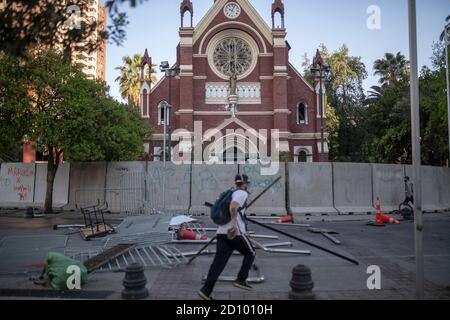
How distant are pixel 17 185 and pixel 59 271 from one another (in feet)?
60.1

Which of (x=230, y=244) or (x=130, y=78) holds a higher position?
(x=130, y=78)

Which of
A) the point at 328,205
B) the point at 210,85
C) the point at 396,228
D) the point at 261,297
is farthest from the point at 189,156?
the point at 261,297

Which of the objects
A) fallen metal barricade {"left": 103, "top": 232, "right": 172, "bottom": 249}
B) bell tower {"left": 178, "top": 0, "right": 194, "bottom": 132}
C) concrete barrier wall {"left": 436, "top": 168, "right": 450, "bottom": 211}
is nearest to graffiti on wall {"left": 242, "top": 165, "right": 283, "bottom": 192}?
concrete barrier wall {"left": 436, "top": 168, "right": 450, "bottom": 211}

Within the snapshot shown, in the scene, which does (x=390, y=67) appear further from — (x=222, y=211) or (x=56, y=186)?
(x=222, y=211)

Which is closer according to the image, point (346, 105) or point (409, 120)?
point (409, 120)

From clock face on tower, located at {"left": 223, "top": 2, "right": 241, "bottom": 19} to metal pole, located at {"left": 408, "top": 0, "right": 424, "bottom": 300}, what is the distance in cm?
3315

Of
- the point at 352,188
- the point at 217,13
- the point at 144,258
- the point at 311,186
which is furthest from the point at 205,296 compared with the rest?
the point at 217,13

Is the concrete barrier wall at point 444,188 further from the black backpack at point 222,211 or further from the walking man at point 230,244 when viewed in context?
the black backpack at point 222,211

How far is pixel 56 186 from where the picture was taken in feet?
74.4

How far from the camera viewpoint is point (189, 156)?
35.2 meters

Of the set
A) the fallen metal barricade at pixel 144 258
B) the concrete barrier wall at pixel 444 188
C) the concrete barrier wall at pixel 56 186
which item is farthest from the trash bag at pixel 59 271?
the concrete barrier wall at pixel 444 188

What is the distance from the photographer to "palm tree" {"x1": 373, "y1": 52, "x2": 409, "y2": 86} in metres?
54.6

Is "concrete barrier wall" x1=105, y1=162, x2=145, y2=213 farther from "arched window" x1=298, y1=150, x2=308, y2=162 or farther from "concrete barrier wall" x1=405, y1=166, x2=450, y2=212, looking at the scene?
"arched window" x1=298, y1=150, x2=308, y2=162
